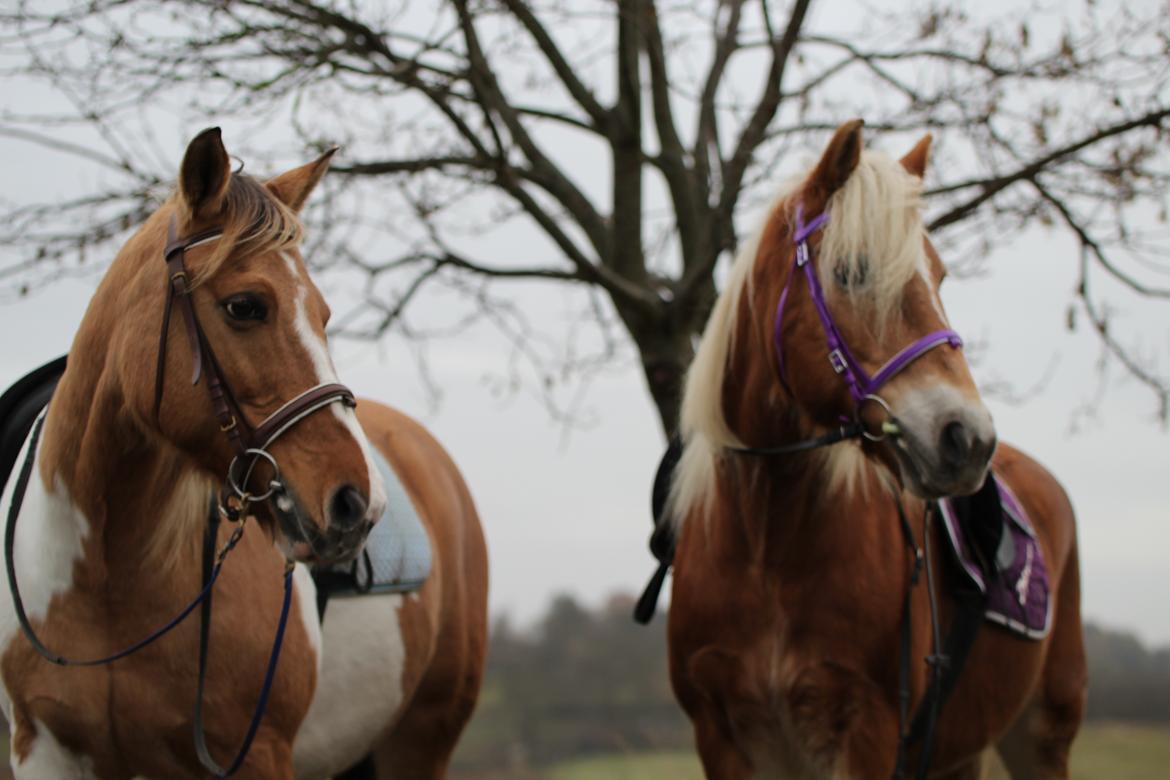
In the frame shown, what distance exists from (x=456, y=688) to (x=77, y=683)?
2.12 meters

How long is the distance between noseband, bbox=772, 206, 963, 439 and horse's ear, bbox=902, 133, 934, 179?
0.52 m

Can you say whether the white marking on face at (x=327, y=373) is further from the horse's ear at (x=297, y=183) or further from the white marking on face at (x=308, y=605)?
the white marking on face at (x=308, y=605)

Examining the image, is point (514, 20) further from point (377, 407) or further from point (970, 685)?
point (970, 685)

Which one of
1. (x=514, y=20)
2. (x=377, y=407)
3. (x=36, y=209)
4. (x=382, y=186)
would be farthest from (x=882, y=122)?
(x=36, y=209)

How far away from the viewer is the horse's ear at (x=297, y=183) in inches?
122

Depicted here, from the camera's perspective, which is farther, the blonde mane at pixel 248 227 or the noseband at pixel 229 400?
the blonde mane at pixel 248 227

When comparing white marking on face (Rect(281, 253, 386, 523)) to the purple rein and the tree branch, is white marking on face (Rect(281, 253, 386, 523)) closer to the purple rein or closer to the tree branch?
the purple rein

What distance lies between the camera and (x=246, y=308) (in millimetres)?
2674

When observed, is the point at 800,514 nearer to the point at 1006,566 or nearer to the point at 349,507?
the point at 1006,566

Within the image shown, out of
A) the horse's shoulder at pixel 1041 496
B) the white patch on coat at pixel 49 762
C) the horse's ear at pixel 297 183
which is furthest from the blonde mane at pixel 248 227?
the horse's shoulder at pixel 1041 496

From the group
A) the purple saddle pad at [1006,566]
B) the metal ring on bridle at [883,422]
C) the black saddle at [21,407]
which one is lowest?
the purple saddle pad at [1006,566]

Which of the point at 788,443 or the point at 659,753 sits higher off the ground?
the point at 788,443

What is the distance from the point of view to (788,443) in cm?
352

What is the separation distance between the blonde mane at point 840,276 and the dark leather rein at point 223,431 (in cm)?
134
